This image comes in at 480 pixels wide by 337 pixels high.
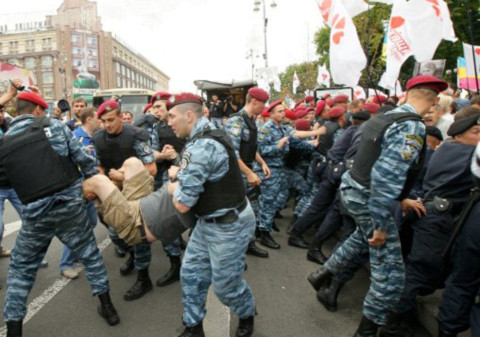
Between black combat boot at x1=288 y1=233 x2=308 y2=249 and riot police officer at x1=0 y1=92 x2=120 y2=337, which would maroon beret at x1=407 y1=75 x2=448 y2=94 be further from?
black combat boot at x1=288 y1=233 x2=308 y2=249

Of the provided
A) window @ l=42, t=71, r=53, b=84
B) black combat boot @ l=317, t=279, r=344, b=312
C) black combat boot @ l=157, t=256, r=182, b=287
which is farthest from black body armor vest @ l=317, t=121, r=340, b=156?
window @ l=42, t=71, r=53, b=84

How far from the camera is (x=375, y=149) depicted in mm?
2504

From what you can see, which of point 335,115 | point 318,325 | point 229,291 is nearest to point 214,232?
point 229,291

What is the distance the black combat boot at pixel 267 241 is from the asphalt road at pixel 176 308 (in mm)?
440

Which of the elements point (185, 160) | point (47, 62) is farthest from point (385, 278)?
point (47, 62)

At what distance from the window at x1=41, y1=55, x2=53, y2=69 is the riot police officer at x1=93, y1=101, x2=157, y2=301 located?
74.3 m

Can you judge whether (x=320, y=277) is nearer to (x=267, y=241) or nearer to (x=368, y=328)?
(x=368, y=328)

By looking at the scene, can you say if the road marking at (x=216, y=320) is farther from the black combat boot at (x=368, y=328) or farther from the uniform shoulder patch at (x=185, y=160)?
the uniform shoulder patch at (x=185, y=160)

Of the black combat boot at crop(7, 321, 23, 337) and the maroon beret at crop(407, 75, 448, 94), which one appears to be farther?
the black combat boot at crop(7, 321, 23, 337)

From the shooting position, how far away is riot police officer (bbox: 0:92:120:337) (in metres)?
2.66

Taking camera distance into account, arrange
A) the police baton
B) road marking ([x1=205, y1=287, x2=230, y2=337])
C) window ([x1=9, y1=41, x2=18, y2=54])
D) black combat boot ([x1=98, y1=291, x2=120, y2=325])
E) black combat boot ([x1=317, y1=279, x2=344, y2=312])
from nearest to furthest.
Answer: the police baton < road marking ([x1=205, y1=287, x2=230, y2=337]) < black combat boot ([x1=98, y1=291, x2=120, y2=325]) < black combat boot ([x1=317, y1=279, x2=344, y2=312]) < window ([x1=9, y1=41, x2=18, y2=54])

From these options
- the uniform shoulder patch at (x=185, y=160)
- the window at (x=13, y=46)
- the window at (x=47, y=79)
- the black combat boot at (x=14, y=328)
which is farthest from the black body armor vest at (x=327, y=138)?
the window at (x=13, y=46)

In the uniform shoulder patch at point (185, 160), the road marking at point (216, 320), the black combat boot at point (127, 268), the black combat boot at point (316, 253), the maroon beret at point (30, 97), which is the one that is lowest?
the road marking at point (216, 320)

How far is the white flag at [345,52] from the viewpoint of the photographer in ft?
18.0
